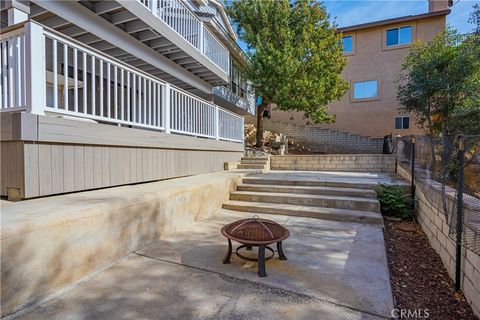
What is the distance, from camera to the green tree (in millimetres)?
10633

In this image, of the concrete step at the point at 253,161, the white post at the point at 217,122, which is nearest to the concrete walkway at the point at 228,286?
the white post at the point at 217,122

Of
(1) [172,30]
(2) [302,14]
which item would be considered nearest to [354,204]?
(1) [172,30]

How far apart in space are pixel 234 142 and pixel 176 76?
3.00m

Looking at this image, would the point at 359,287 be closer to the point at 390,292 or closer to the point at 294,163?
the point at 390,292

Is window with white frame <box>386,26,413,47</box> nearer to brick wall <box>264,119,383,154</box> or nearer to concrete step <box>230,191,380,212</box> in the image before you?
brick wall <box>264,119,383,154</box>

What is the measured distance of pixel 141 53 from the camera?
266 inches

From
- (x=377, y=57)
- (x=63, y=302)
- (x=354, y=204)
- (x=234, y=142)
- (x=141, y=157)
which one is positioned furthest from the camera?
(x=377, y=57)

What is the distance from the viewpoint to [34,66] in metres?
3.05

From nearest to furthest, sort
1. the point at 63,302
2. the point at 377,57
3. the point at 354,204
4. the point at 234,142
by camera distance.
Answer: the point at 63,302, the point at 354,204, the point at 234,142, the point at 377,57

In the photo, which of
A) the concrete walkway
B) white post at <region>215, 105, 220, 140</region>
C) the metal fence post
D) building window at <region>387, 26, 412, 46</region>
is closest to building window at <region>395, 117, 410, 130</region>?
building window at <region>387, 26, 412, 46</region>

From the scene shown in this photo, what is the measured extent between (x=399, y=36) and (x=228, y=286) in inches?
715

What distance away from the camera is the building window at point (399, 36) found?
50.5ft

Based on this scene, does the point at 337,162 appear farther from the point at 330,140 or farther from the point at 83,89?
the point at 83,89

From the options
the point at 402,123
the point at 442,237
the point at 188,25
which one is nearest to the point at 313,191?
the point at 442,237
